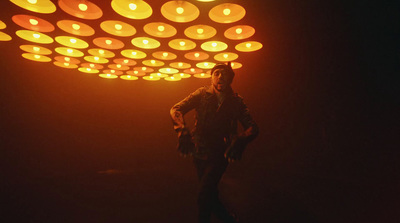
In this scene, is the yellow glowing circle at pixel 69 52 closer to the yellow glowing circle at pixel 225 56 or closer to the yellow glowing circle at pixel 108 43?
the yellow glowing circle at pixel 108 43

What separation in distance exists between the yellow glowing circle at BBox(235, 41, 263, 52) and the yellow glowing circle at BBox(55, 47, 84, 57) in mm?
3059

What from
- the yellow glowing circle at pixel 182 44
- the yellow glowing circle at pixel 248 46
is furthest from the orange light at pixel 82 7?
the yellow glowing circle at pixel 248 46

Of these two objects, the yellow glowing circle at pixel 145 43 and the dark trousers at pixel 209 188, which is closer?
the dark trousers at pixel 209 188

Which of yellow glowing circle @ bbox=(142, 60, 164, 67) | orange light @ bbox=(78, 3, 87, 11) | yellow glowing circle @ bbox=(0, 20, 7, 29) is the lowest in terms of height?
yellow glowing circle @ bbox=(142, 60, 164, 67)

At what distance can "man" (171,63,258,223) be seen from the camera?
1.94m

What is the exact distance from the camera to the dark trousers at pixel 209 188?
1910 mm

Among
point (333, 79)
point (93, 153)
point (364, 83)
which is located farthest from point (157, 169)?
point (364, 83)

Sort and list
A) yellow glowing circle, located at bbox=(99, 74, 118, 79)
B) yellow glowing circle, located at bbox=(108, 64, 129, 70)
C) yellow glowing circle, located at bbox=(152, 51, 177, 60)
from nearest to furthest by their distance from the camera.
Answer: yellow glowing circle, located at bbox=(152, 51, 177, 60) < yellow glowing circle, located at bbox=(108, 64, 129, 70) < yellow glowing circle, located at bbox=(99, 74, 118, 79)

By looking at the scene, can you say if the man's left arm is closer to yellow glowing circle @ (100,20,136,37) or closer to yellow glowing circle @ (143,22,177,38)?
yellow glowing circle @ (143,22,177,38)

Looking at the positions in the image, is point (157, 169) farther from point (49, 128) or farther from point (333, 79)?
point (333, 79)

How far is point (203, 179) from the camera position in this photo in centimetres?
200

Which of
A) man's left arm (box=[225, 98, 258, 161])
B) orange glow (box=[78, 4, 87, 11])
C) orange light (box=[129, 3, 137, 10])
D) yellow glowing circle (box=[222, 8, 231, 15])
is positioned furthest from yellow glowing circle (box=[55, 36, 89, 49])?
man's left arm (box=[225, 98, 258, 161])

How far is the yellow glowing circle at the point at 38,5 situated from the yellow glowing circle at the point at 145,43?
43.1 inches

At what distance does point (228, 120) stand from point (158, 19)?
1700 mm
